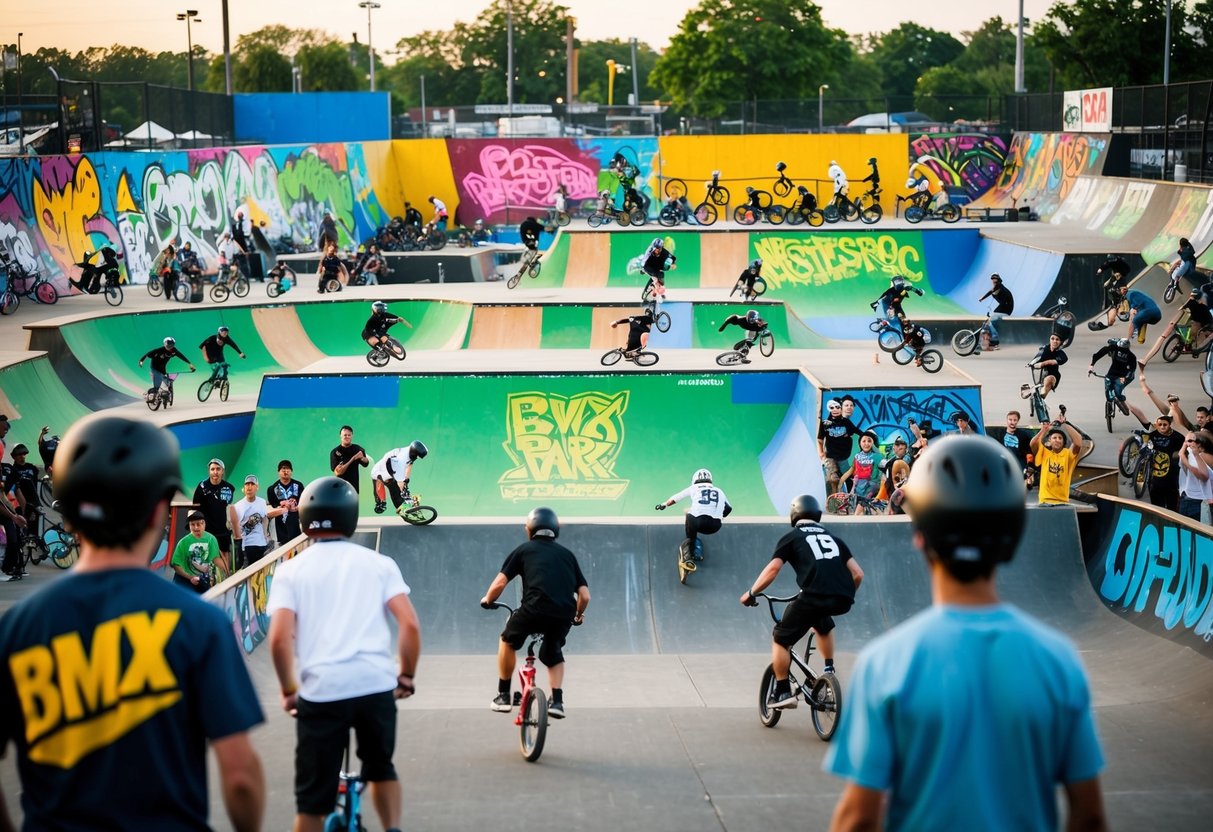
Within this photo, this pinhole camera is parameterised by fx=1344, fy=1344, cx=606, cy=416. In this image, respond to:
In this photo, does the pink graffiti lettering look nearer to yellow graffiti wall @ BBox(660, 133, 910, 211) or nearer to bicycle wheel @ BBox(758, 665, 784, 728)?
yellow graffiti wall @ BBox(660, 133, 910, 211)

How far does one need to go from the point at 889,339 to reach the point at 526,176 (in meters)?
31.3

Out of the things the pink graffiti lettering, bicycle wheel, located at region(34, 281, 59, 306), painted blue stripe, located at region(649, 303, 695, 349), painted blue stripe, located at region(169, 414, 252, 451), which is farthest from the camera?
the pink graffiti lettering

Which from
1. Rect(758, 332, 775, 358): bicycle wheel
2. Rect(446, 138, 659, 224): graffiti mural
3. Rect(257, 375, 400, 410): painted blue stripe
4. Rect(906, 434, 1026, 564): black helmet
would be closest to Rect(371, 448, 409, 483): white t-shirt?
Rect(257, 375, 400, 410): painted blue stripe

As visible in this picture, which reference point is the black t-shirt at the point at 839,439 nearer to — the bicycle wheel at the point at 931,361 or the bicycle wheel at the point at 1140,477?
the bicycle wheel at the point at 1140,477

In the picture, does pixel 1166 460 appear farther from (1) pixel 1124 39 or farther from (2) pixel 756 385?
(1) pixel 1124 39

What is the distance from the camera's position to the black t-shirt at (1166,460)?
15.2 metres

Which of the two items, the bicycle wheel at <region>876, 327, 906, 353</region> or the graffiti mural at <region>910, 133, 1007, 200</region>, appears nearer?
the bicycle wheel at <region>876, 327, 906, 353</region>

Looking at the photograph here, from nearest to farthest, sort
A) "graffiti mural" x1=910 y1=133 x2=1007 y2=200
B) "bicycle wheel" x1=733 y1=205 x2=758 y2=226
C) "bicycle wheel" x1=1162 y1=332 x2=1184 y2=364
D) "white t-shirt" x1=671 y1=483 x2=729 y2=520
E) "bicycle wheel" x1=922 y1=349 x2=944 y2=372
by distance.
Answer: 1. "white t-shirt" x1=671 y1=483 x2=729 y2=520
2. "bicycle wheel" x1=922 y1=349 x2=944 y2=372
3. "bicycle wheel" x1=1162 y1=332 x2=1184 y2=364
4. "bicycle wheel" x1=733 y1=205 x2=758 y2=226
5. "graffiti mural" x1=910 y1=133 x2=1007 y2=200

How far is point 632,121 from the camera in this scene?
5828 centimetres

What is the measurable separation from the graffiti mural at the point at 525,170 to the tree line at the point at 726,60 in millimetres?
14129

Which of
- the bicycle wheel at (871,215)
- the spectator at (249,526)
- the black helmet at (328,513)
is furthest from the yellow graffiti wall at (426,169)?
the black helmet at (328,513)

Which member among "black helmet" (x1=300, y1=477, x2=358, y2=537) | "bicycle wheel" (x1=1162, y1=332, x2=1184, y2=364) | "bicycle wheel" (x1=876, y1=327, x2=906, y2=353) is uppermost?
"black helmet" (x1=300, y1=477, x2=358, y2=537)

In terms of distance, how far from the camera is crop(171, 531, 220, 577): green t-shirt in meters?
12.2

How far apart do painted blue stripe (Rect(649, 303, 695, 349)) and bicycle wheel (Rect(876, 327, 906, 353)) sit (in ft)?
17.0
